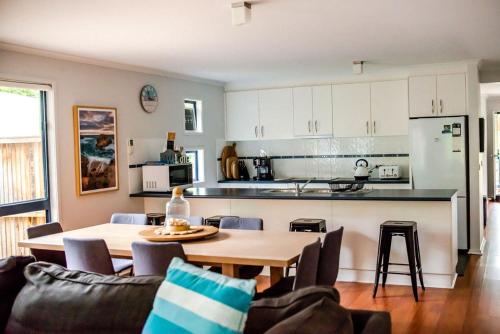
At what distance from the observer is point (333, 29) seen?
4.44 metres

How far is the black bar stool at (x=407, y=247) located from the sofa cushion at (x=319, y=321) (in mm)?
3033

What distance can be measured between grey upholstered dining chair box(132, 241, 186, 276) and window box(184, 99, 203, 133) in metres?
4.07

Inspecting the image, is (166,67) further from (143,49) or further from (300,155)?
(300,155)

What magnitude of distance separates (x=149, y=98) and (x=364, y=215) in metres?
2.81

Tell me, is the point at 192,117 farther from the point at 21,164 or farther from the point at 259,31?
A: the point at 259,31

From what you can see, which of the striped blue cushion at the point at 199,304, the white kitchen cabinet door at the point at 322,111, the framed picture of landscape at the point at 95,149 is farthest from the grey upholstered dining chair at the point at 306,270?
the white kitchen cabinet door at the point at 322,111

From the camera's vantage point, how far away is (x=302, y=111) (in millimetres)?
7691

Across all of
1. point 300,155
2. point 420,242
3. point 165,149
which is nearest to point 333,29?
point 420,242

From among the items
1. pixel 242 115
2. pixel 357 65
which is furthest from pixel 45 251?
pixel 242 115

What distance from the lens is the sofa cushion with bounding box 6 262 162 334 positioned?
6.89 feet

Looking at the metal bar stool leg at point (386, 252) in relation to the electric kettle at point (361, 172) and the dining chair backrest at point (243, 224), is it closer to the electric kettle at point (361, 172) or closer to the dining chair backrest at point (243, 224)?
the dining chair backrest at point (243, 224)

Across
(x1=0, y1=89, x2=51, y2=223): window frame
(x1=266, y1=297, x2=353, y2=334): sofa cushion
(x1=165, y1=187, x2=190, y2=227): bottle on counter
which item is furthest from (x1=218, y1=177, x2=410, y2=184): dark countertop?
(x1=266, y1=297, x2=353, y2=334): sofa cushion

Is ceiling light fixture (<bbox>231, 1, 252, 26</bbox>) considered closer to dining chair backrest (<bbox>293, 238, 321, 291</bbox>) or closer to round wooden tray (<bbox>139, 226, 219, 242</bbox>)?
round wooden tray (<bbox>139, 226, 219, 242</bbox>)

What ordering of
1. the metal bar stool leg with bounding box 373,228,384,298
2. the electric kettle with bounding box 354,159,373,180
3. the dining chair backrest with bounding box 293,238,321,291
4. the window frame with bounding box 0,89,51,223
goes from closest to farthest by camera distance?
the dining chair backrest with bounding box 293,238,321,291 → the metal bar stool leg with bounding box 373,228,384,298 → the window frame with bounding box 0,89,51,223 → the electric kettle with bounding box 354,159,373,180
